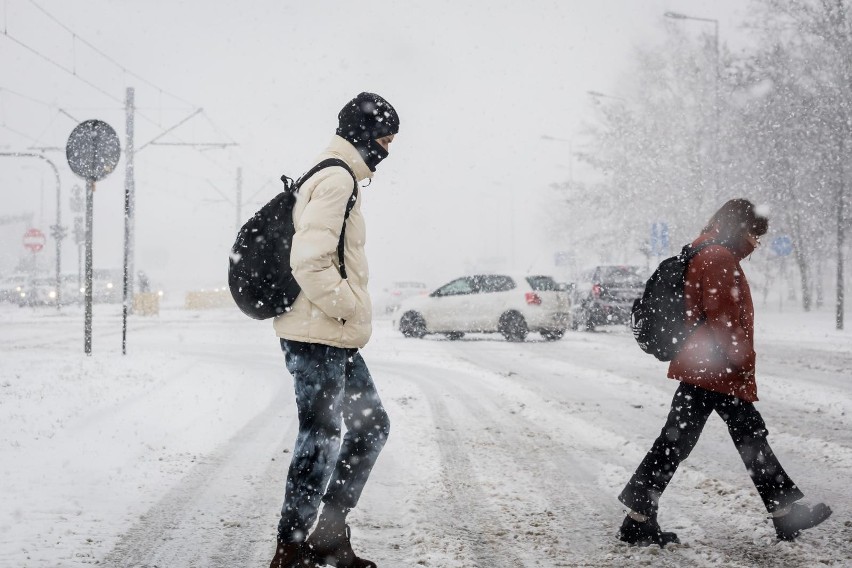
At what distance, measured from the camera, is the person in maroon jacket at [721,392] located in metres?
3.68

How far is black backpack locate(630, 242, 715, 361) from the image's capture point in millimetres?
3768

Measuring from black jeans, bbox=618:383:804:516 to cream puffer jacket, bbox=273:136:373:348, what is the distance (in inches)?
62.8

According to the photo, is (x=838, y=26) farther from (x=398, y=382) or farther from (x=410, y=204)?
(x=410, y=204)

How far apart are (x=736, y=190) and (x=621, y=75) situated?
1025 centimetres

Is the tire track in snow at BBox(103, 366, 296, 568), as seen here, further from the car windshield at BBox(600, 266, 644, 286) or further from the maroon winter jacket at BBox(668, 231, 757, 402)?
the car windshield at BBox(600, 266, 644, 286)

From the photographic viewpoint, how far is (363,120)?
3.19 meters

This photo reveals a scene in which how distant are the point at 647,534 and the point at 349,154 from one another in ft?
7.25

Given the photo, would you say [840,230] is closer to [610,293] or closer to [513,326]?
[610,293]

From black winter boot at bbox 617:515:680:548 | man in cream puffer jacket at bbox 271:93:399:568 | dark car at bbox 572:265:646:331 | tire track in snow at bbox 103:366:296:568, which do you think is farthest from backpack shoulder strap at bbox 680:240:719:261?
dark car at bbox 572:265:646:331

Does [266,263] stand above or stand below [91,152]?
below

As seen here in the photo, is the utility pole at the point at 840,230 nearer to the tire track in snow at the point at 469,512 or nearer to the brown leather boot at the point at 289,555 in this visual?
the tire track in snow at the point at 469,512

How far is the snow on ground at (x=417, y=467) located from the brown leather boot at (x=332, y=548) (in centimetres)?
31

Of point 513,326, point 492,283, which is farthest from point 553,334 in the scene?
point 492,283

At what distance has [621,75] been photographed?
38.7 meters
